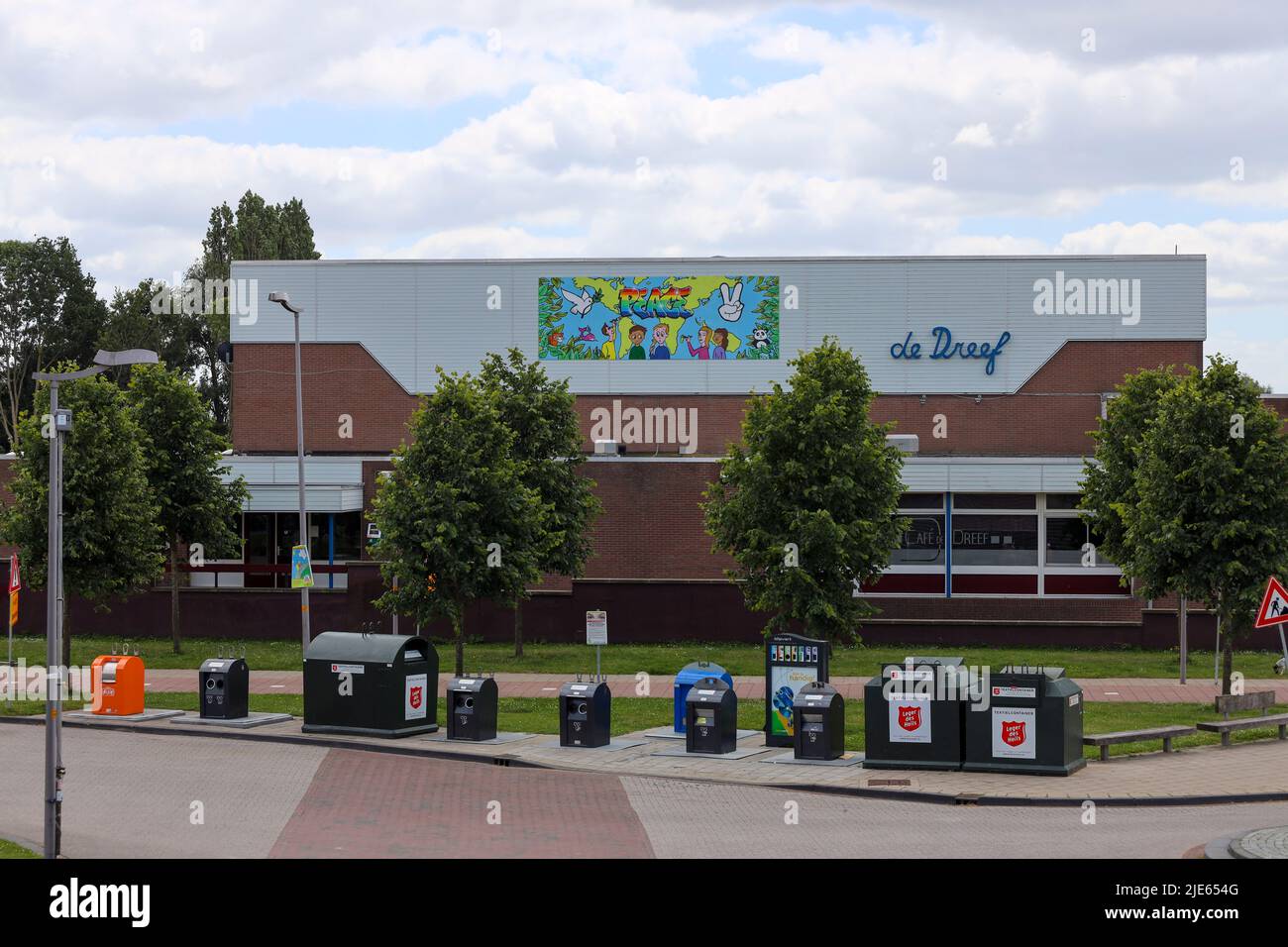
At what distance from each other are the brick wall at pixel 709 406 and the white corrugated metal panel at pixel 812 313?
0.36 m

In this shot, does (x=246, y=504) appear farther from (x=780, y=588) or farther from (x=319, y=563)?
(x=780, y=588)

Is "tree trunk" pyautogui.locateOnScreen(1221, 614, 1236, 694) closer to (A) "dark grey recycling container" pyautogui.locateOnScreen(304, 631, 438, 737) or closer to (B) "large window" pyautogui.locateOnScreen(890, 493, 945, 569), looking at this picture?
(B) "large window" pyautogui.locateOnScreen(890, 493, 945, 569)

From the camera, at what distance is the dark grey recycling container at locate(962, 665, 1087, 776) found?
18.5 m

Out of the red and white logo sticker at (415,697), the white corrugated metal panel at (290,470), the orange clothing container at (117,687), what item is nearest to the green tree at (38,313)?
the white corrugated metal panel at (290,470)

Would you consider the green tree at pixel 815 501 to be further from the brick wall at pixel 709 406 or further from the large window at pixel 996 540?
the brick wall at pixel 709 406

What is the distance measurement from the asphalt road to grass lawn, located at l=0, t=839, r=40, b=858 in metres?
0.39

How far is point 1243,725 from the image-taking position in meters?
21.8

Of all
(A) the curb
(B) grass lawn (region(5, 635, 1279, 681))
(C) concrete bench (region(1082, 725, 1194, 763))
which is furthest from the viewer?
(B) grass lawn (region(5, 635, 1279, 681))

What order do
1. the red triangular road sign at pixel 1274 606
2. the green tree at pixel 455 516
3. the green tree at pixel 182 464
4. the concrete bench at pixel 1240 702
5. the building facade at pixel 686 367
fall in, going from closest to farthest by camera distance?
the red triangular road sign at pixel 1274 606 < the concrete bench at pixel 1240 702 < the green tree at pixel 455 516 < the green tree at pixel 182 464 < the building facade at pixel 686 367

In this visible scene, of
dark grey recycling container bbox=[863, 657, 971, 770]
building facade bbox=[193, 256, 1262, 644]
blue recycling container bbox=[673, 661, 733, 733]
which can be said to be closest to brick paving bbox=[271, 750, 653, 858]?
blue recycling container bbox=[673, 661, 733, 733]

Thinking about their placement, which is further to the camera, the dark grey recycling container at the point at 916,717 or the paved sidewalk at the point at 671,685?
the paved sidewalk at the point at 671,685

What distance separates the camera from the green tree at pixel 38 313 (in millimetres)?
78188

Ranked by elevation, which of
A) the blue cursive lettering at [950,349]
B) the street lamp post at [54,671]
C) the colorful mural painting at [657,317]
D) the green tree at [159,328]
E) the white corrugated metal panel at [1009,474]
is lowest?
the street lamp post at [54,671]

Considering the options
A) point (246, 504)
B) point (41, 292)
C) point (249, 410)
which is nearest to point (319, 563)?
point (246, 504)
